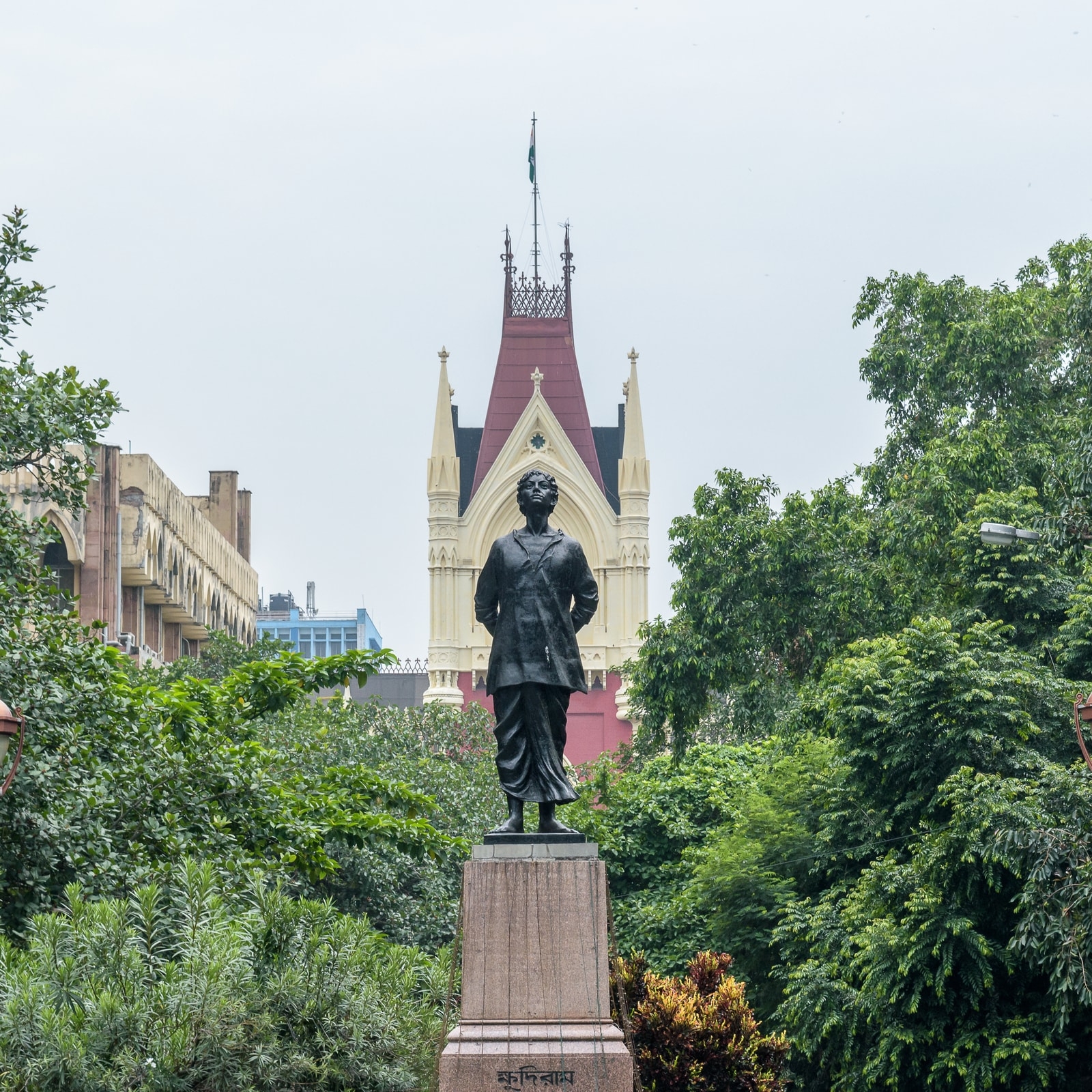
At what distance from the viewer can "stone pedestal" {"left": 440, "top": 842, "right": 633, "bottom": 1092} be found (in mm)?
12555

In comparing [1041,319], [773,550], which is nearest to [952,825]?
[773,550]

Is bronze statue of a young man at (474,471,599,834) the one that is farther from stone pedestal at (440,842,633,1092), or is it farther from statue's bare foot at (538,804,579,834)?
stone pedestal at (440,842,633,1092)

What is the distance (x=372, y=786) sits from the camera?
22.0 m

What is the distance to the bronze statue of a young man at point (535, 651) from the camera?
1409 centimetres

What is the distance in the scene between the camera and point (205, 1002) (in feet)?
45.5

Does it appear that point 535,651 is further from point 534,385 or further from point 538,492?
point 534,385

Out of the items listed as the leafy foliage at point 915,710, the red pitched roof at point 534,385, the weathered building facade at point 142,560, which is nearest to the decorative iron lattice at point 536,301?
the red pitched roof at point 534,385

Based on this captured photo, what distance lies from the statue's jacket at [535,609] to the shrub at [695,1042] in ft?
8.30

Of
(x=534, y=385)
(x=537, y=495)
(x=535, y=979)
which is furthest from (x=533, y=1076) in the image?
(x=534, y=385)

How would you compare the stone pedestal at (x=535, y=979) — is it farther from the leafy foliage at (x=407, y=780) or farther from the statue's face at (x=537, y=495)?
the leafy foliage at (x=407, y=780)

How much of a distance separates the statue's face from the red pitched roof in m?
80.9

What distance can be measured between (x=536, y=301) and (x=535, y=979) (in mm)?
91005

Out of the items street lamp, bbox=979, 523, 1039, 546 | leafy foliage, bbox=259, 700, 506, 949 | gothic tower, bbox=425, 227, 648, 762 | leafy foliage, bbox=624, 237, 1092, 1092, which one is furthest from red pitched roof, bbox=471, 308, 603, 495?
street lamp, bbox=979, 523, 1039, 546

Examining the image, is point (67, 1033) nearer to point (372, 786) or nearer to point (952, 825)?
point (372, 786)
